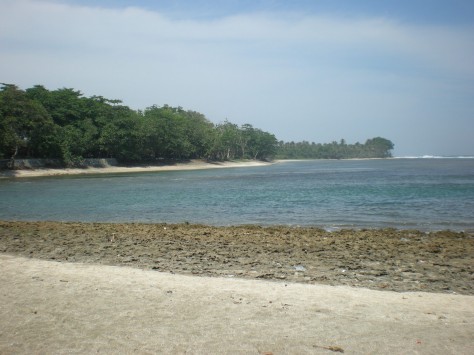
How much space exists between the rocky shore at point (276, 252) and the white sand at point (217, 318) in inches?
45.4

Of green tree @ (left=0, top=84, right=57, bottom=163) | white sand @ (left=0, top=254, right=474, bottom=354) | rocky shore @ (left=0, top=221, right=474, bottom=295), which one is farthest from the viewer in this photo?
green tree @ (left=0, top=84, right=57, bottom=163)

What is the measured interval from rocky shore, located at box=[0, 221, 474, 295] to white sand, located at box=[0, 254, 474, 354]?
1.15 m

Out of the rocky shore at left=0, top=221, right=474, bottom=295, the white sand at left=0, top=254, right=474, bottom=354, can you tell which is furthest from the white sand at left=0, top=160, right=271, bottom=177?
the white sand at left=0, top=254, right=474, bottom=354

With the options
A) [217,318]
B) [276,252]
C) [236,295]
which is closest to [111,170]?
[276,252]

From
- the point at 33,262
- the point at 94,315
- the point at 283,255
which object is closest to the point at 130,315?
the point at 94,315

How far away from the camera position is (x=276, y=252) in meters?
12.3

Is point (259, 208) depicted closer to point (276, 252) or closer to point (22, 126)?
point (276, 252)

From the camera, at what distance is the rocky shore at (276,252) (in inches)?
381

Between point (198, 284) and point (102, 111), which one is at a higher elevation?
point (102, 111)

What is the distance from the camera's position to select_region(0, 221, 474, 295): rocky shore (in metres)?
9.69

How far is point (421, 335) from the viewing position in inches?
235

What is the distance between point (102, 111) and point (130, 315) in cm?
8079

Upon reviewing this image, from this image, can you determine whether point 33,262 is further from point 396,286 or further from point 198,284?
point 396,286

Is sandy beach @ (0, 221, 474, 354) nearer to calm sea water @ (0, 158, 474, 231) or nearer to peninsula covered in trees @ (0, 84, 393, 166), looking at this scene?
calm sea water @ (0, 158, 474, 231)
